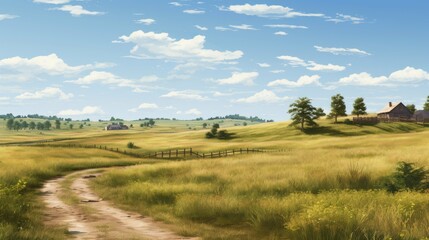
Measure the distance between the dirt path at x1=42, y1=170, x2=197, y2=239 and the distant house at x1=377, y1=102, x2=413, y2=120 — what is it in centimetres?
12565

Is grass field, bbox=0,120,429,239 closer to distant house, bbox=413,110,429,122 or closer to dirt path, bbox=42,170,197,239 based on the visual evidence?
dirt path, bbox=42,170,197,239

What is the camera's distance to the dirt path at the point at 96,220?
1302 centimetres

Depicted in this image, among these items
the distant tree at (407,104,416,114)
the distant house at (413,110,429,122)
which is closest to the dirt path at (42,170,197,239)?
the distant house at (413,110,429,122)

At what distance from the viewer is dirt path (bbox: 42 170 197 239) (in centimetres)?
1302

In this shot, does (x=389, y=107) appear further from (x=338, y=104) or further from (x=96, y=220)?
(x=96, y=220)

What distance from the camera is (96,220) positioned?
1559cm

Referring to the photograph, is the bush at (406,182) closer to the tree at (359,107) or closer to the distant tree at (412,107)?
the tree at (359,107)

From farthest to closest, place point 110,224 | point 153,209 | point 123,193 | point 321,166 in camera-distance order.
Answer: point 321,166
point 123,193
point 153,209
point 110,224

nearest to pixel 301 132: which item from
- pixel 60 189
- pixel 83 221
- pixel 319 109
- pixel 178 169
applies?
pixel 319 109

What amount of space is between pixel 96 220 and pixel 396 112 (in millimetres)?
133202

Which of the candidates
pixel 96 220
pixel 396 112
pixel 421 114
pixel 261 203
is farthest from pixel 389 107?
pixel 96 220

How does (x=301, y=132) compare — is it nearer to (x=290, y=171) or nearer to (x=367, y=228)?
(x=290, y=171)

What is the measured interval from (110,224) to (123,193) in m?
7.12

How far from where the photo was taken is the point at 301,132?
105m
